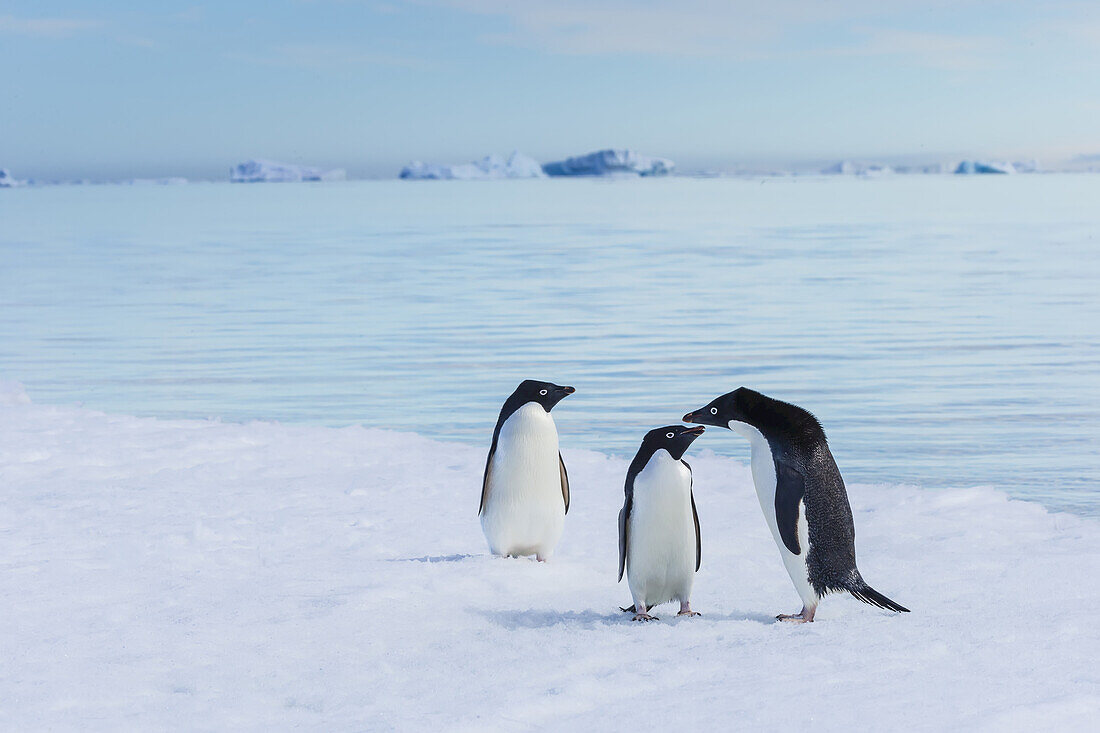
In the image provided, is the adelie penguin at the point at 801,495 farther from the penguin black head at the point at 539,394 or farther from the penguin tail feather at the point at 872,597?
the penguin black head at the point at 539,394

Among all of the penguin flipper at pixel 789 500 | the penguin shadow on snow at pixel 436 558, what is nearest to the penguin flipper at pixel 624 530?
the penguin flipper at pixel 789 500

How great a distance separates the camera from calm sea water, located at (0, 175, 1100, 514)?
954 centimetres

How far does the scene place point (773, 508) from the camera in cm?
385

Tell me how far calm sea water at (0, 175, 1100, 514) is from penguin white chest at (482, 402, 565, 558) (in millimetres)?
3595

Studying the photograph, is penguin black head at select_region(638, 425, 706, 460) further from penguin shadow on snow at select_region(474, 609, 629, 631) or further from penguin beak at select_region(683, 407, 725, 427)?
penguin shadow on snow at select_region(474, 609, 629, 631)

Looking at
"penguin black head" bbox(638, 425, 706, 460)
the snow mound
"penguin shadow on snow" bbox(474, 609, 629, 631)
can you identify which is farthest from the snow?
the snow mound

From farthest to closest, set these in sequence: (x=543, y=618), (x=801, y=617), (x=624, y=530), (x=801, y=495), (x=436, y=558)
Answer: (x=436, y=558)
(x=624, y=530)
(x=543, y=618)
(x=801, y=617)
(x=801, y=495)

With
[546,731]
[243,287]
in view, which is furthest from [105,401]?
[243,287]

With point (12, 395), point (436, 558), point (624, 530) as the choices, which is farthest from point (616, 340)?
point (624, 530)

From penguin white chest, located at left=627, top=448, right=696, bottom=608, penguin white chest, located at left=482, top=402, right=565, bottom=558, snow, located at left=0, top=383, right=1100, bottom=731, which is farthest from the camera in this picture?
penguin white chest, located at left=482, top=402, right=565, bottom=558

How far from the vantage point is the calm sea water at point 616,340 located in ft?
31.3

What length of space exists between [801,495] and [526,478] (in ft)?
4.49

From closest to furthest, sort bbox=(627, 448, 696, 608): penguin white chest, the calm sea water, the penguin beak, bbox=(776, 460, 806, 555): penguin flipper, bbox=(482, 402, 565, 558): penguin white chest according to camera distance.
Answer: bbox=(776, 460, 806, 555): penguin flipper
the penguin beak
bbox=(627, 448, 696, 608): penguin white chest
bbox=(482, 402, 565, 558): penguin white chest
the calm sea water

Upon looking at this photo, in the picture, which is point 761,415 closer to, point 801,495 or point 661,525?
point 801,495
